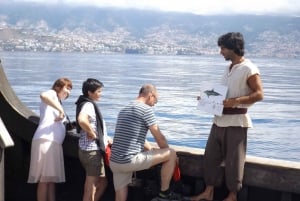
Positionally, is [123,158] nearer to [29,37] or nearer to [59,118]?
[59,118]

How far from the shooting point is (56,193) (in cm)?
716

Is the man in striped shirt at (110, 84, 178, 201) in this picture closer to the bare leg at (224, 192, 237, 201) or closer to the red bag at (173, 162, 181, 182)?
the red bag at (173, 162, 181, 182)

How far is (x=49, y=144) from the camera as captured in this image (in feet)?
21.3

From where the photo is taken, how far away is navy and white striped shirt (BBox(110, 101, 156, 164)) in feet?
19.6

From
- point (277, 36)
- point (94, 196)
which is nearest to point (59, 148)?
point (94, 196)

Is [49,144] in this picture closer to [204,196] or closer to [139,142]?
[139,142]

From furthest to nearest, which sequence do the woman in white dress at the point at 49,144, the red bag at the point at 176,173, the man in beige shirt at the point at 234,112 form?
1. the woman in white dress at the point at 49,144
2. the red bag at the point at 176,173
3. the man in beige shirt at the point at 234,112

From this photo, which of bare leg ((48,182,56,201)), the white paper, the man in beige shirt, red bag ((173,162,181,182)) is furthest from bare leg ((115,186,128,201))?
the white paper

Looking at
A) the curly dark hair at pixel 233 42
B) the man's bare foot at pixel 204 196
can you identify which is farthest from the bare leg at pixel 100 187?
the curly dark hair at pixel 233 42

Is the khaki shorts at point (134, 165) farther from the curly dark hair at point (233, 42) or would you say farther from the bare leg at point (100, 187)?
the curly dark hair at point (233, 42)

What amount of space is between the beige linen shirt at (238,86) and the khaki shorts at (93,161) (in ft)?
4.08

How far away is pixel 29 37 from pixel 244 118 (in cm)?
19756

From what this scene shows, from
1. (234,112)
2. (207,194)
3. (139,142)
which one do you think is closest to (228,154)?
(234,112)

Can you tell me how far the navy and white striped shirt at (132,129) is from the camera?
5.97 m
